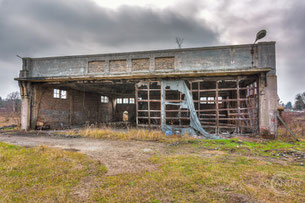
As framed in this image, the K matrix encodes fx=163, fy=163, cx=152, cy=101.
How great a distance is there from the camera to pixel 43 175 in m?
3.62

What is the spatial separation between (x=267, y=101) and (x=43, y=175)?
10.2 m

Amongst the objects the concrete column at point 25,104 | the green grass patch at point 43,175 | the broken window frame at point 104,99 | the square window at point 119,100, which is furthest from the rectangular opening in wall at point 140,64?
the square window at point 119,100

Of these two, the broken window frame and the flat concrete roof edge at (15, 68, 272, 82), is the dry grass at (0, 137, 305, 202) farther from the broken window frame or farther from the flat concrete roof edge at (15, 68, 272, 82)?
the broken window frame

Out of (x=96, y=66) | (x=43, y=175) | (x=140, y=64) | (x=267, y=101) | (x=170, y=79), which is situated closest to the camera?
(x=43, y=175)

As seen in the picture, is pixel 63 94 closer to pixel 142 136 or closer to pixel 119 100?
pixel 119 100

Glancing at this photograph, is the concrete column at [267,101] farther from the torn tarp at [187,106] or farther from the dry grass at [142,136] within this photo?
the dry grass at [142,136]

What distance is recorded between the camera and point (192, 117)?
964cm

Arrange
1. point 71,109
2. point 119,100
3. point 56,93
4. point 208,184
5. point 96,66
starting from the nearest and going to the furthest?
point 208,184 < point 96,66 < point 56,93 < point 71,109 < point 119,100

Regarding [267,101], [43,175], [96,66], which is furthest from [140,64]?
[43,175]

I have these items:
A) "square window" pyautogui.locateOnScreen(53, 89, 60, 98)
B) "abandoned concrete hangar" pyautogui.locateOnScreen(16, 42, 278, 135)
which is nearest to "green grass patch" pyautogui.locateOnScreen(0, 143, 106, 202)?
"abandoned concrete hangar" pyautogui.locateOnScreen(16, 42, 278, 135)

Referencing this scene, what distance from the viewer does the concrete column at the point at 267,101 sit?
28.6ft

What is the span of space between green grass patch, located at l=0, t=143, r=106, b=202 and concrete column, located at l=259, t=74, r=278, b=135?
865 cm

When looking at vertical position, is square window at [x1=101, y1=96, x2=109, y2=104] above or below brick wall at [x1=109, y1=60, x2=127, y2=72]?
below

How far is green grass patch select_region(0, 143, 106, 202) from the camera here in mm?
2770
